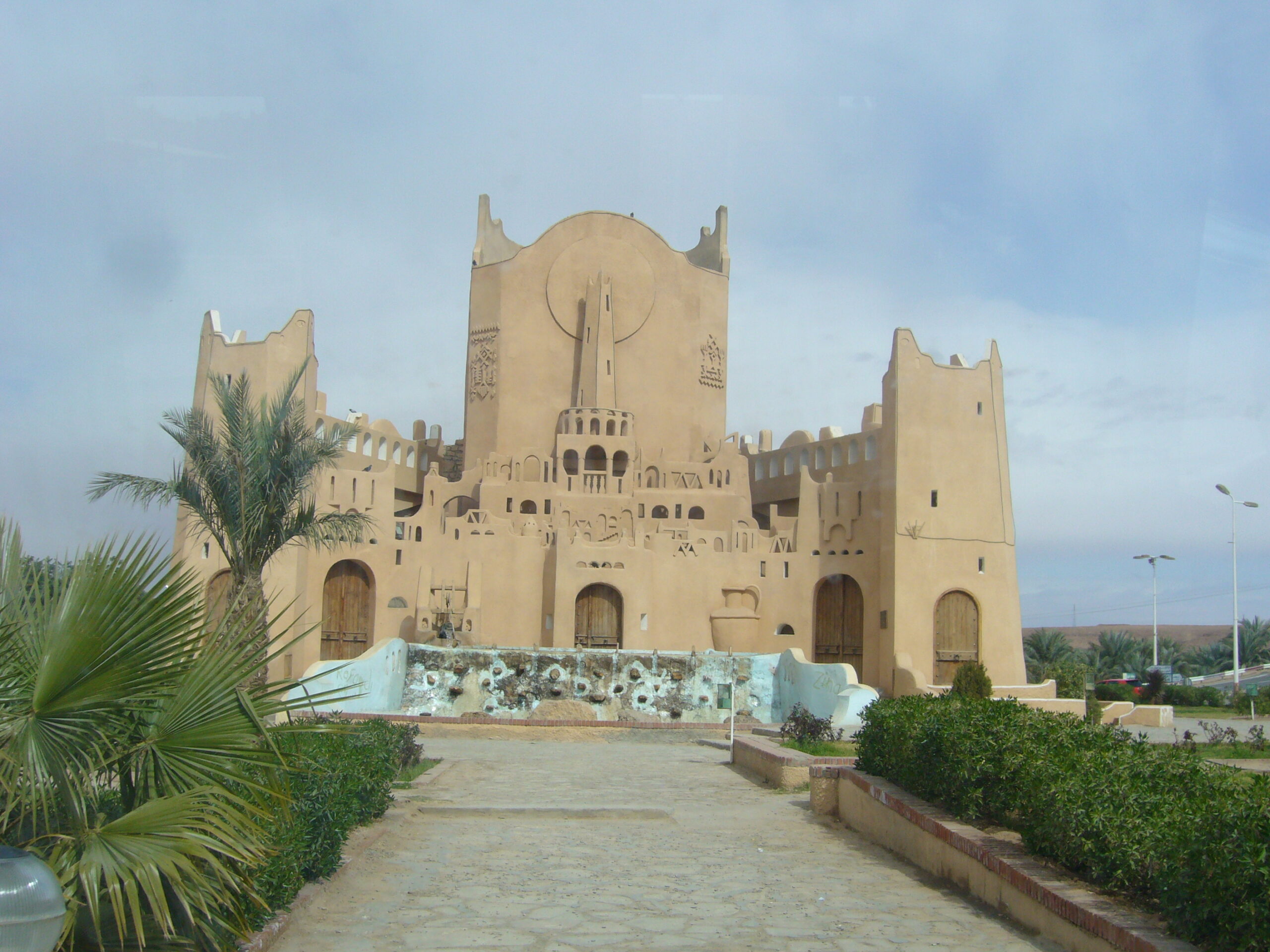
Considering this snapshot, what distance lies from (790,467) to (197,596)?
3060 centimetres

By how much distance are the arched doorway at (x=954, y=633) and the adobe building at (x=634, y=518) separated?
51 mm

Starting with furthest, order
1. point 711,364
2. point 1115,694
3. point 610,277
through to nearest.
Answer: point 711,364 → point 610,277 → point 1115,694

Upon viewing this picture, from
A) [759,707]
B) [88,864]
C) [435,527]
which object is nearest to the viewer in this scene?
[88,864]

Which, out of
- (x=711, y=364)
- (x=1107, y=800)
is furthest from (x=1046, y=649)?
(x=1107, y=800)

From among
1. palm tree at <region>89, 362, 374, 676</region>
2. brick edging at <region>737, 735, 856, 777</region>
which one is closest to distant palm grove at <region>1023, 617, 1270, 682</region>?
brick edging at <region>737, 735, 856, 777</region>

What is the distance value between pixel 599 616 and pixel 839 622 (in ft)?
19.6

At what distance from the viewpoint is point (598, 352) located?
3441cm

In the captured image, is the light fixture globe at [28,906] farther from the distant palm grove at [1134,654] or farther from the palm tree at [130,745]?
the distant palm grove at [1134,654]

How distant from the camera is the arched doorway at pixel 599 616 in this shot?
30250 mm

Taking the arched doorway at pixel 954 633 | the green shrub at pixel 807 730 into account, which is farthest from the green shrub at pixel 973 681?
the green shrub at pixel 807 730

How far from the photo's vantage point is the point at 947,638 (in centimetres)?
2883

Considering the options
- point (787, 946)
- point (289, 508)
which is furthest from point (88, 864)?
point (289, 508)

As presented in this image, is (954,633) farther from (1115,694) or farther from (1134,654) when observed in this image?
(1134,654)

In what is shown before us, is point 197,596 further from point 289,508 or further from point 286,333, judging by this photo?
point 286,333
